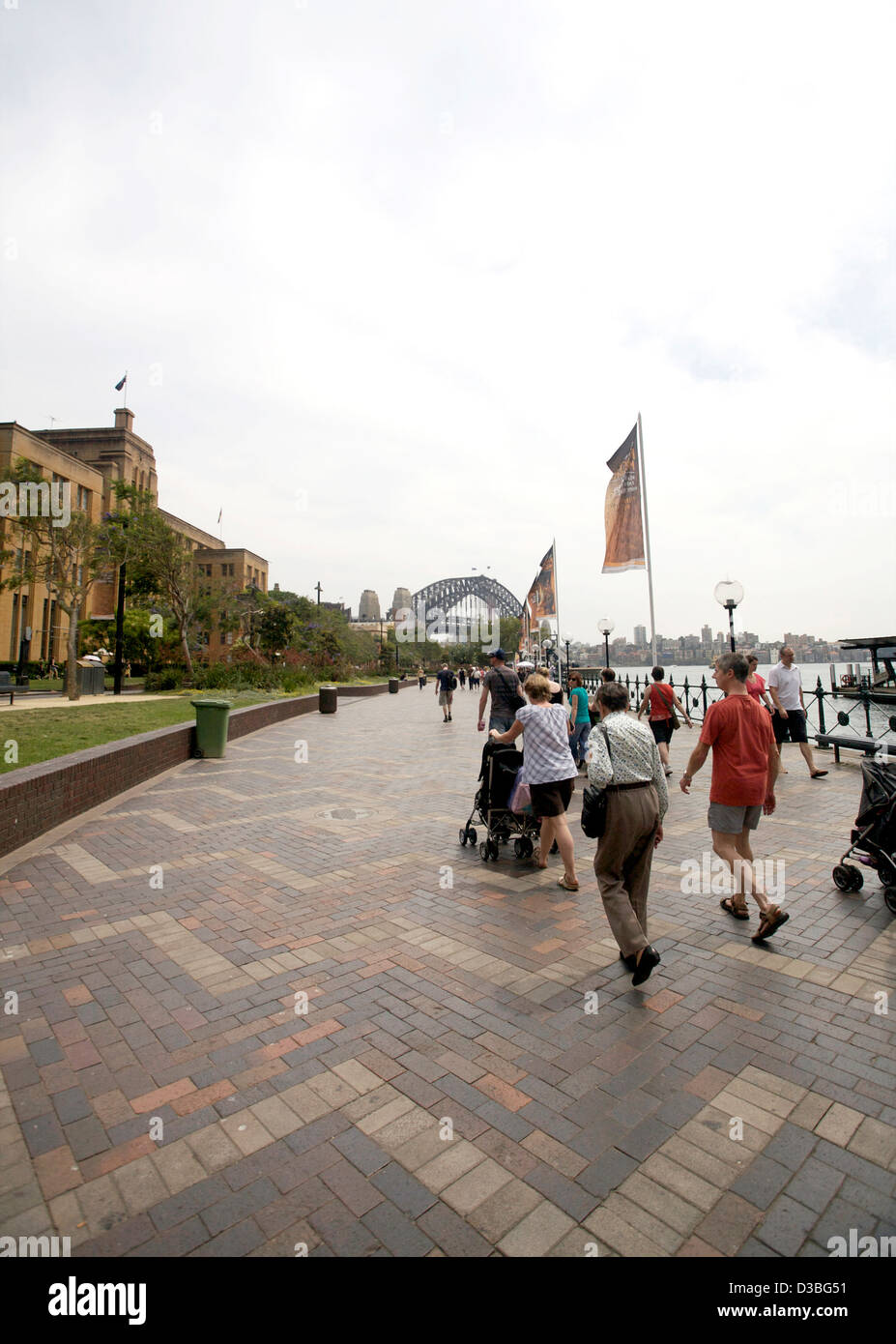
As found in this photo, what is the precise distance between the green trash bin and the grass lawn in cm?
91

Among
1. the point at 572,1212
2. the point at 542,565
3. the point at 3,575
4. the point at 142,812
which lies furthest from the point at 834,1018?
the point at 3,575

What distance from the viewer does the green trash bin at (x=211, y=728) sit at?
40.4 feet

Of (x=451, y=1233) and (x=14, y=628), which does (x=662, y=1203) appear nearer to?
(x=451, y=1233)

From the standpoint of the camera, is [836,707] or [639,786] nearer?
[639,786]

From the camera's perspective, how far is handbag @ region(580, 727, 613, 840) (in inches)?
148

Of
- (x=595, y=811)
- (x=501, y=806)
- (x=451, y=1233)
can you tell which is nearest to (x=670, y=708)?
(x=501, y=806)

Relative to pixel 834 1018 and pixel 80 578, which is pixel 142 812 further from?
pixel 80 578

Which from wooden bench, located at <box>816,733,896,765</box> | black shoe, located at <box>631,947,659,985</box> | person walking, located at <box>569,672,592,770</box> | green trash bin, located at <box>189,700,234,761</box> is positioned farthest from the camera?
green trash bin, located at <box>189,700,234,761</box>

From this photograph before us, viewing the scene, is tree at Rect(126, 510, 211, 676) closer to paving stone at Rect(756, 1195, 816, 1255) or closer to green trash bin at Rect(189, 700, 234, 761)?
green trash bin at Rect(189, 700, 234, 761)

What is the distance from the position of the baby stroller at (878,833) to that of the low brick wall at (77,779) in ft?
23.4

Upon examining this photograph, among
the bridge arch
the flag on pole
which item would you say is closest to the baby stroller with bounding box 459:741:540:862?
the flag on pole

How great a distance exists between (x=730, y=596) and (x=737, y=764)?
35.2 feet

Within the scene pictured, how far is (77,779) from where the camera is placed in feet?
24.9

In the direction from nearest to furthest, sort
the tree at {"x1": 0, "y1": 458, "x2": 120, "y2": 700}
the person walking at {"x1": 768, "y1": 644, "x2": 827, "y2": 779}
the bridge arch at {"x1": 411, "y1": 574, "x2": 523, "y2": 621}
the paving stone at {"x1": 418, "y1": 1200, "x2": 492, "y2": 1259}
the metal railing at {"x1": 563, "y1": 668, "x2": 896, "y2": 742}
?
the paving stone at {"x1": 418, "y1": 1200, "x2": 492, "y2": 1259} → the person walking at {"x1": 768, "y1": 644, "x2": 827, "y2": 779} → the metal railing at {"x1": 563, "y1": 668, "x2": 896, "y2": 742} → the tree at {"x1": 0, "y1": 458, "x2": 120, "y2": 700} → the bridge arch at {"x1": 411, "y1": 574, "x2": 523, "y2": 621}
